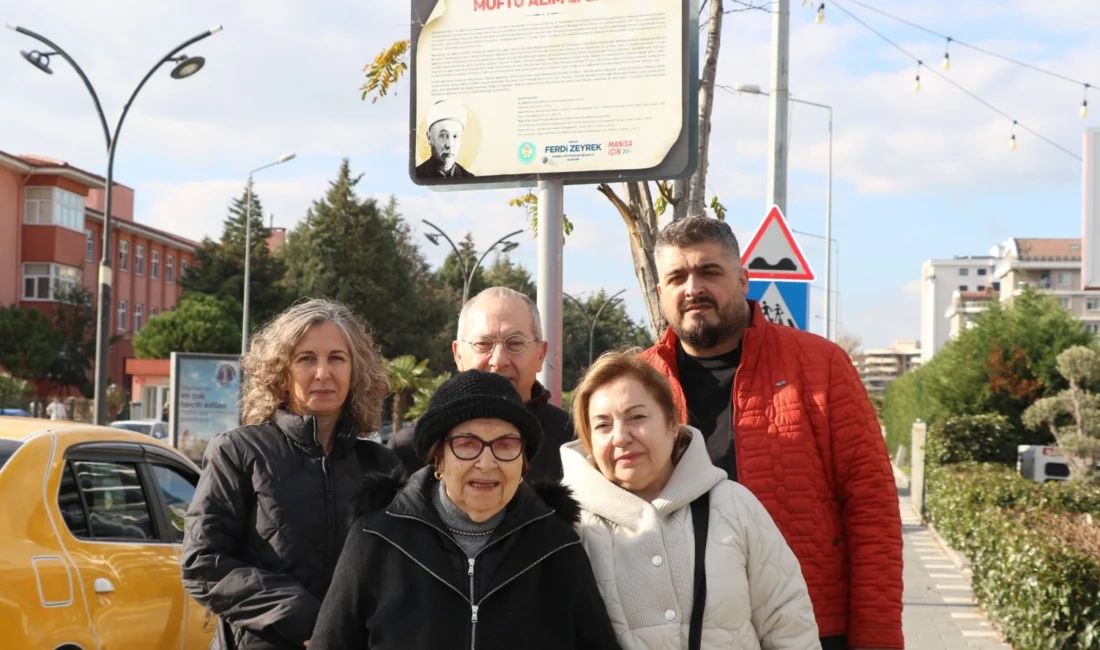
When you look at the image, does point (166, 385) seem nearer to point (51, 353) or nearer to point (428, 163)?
point (51, 353)

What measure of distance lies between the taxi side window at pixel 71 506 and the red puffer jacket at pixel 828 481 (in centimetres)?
276

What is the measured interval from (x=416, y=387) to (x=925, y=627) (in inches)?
908

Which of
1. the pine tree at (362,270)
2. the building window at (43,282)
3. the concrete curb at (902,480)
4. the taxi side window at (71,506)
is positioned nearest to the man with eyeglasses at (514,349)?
the taxi side window at (71,506)

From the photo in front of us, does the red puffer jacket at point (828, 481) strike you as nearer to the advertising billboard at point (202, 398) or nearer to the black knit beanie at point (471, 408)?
the black knit beanie at point (471, 408)

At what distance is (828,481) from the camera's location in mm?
3625

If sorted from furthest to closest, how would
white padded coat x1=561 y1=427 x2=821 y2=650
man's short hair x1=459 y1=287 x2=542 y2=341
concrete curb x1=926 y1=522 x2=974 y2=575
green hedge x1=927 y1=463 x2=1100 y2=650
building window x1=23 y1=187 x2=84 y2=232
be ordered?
building window x1=23 y1=187 x2=84 y2=232
concrete curb x1=926 y1=522 x2=974 y2=575
green hedge x1=927 y1=463 x2=1100 y2=650
man's short hair x1=459 y1=287 x2=542 y2=341
white padded coat x1=561 y1=427 x2=821 y2=650

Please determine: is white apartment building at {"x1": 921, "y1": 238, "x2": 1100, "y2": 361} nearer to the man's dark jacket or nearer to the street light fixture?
the street light fixture

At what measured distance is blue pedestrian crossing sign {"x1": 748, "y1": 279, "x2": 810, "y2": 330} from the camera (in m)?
8.89

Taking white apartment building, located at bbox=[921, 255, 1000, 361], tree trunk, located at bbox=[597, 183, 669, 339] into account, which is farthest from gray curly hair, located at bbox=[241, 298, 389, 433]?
white apartment building, located at bbox=[921, 255, 1000, 361]

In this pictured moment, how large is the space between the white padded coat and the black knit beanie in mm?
323

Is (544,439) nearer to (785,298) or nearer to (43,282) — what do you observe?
(785,298)

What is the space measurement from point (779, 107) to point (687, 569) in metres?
9.89

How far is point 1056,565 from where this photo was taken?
7.94m

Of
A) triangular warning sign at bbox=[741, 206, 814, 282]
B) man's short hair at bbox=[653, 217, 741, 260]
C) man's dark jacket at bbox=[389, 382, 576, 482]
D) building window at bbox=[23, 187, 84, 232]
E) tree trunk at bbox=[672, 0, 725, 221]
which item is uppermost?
building window at bbox=[23, 187, 84, 232]
